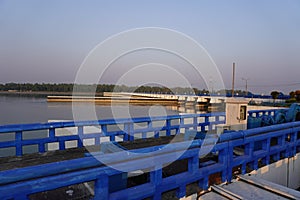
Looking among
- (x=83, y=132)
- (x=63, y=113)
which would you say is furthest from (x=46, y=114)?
(x=83, y=132)

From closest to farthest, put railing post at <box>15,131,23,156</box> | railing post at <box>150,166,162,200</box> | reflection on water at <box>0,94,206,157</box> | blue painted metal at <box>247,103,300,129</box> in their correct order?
1. railing post at <box>150,166,162,200</box>
2. railing post at <box>15,131,23,156</box>
3. blue painted metal at <box>247,103,300,129</box>
4. reflection on water at <box>0,94,206,157</box>

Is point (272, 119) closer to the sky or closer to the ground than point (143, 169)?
closer to the sky

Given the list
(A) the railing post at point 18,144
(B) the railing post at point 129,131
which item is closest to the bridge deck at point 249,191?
(B) the railing post at point 129,131

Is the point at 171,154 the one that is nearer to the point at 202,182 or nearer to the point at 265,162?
the point at 202,182

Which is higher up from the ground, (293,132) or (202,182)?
(293,132)

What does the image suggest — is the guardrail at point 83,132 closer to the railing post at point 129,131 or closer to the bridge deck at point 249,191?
the railing post at point 129,131

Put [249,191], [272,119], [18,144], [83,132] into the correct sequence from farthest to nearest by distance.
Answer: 1. [272,119]
2. [83,132]
3. [18,144]
4. [249,191]

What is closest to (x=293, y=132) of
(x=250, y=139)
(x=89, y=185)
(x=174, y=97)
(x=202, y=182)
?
(x=250, y=139)

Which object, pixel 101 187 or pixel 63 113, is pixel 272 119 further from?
pixel 63 113

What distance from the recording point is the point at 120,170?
2512 millimetres

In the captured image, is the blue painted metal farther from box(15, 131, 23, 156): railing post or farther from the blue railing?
box(15, 131, 23, 156): railing post

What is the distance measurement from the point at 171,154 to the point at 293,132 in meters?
3.92

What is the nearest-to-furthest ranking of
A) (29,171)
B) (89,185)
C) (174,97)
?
(29,171), (89,185), (174,97)

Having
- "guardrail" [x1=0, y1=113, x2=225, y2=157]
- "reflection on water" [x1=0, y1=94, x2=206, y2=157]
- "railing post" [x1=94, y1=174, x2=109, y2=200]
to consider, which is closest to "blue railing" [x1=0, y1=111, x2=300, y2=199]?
"railing post" [x1=94, y1=174, x2=109, y2=200]
